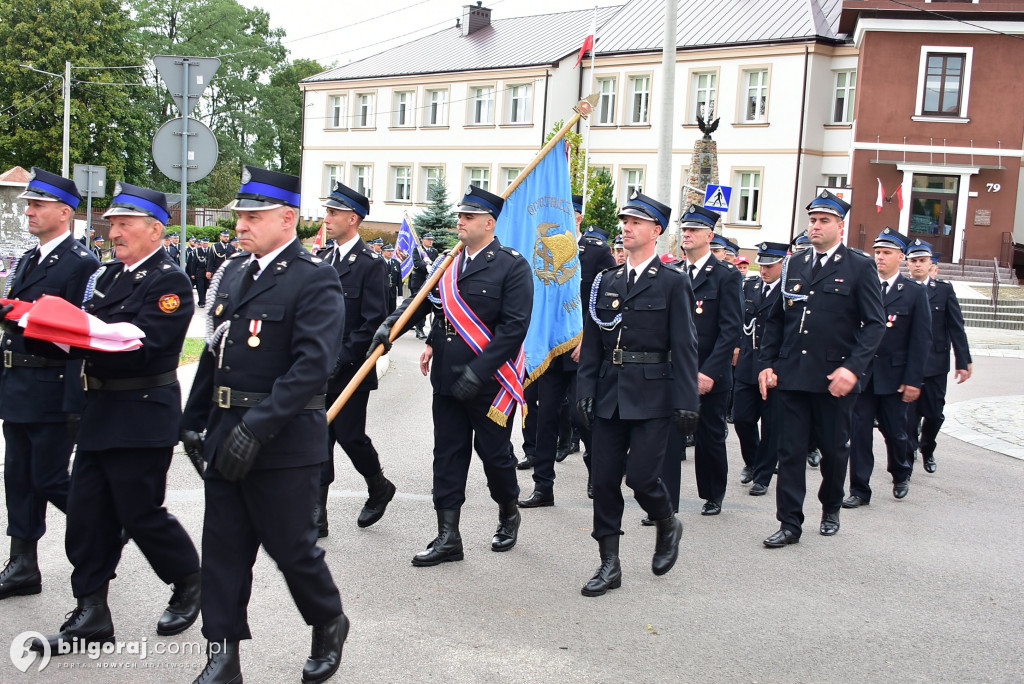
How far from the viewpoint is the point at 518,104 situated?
1857 inches

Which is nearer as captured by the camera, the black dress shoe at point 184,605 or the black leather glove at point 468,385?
the black dress shoe at point 184,605

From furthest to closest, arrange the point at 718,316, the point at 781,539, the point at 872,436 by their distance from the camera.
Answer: the point at 872,436 → the point at 718,316 → the point at 781,539

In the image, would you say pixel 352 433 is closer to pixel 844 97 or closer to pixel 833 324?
pixel 833 324

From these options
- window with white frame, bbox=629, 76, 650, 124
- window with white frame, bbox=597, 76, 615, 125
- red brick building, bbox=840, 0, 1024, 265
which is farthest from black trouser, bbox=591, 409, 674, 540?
window with white frame, bbox=597, 76, 615, 125

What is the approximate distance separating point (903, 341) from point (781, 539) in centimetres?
278

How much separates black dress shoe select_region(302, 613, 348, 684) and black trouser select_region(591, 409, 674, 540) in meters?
1.96

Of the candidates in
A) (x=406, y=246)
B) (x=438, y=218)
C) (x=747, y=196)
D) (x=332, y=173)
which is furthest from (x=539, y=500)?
(x=332, y=173)

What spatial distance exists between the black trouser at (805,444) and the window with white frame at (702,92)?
1446 inches

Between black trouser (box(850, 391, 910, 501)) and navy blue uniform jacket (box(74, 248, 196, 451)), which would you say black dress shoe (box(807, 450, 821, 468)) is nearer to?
black trouser (box(850, 391, 910, 501))

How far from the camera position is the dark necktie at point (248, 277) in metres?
4.25

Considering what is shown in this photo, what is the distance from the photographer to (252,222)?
13.9 ft

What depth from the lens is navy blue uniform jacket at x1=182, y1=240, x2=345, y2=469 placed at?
410 cm

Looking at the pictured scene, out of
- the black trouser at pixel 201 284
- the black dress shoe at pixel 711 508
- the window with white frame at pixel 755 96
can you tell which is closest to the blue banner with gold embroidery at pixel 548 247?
the black dress shoe at pixel 711 508

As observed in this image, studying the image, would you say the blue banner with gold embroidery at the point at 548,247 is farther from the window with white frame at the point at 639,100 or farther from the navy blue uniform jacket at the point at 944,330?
the window with white frame at the point at 639,100
